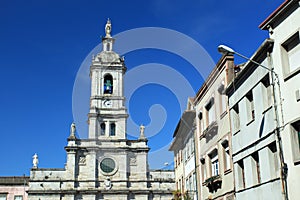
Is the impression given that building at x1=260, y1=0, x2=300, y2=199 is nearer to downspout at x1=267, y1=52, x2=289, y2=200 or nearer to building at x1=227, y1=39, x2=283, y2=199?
downspout at x1=267, y1=52, x2=289, y2=200

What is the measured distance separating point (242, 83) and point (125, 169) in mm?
41250

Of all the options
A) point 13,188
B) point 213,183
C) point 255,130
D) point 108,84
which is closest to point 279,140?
point 255,130

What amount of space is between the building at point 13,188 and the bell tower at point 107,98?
39.1 ft

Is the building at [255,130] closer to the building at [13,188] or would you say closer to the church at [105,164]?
the church at [105,164]

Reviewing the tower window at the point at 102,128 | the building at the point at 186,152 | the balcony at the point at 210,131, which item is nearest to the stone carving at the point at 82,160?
the tower window at the point at 102,128

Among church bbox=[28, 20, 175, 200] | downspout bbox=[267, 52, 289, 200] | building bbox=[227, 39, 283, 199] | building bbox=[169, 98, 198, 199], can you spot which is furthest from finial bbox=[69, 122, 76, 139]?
downspout bbox=[267, 52, 289, 200]

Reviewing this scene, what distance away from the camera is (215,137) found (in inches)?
849

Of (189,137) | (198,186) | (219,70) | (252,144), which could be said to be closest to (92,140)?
(189,137)

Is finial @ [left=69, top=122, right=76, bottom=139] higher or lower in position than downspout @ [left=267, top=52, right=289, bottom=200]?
higher

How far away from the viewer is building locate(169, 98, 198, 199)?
1083 inches

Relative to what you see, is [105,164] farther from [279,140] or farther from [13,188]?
[279,140]

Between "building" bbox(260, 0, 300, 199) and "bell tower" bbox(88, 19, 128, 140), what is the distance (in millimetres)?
45770

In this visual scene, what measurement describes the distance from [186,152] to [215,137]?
369 inches

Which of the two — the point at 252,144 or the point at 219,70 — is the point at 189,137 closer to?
the point at 219,70
